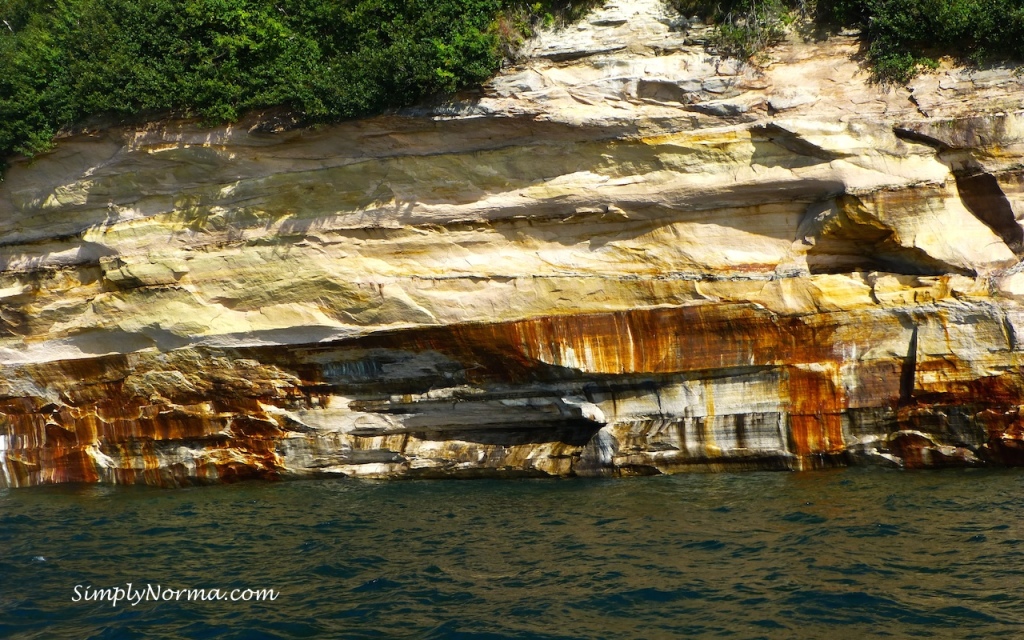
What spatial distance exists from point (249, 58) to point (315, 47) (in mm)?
1050

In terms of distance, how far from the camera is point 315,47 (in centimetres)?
1284

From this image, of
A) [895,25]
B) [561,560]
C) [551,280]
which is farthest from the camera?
[551,280]

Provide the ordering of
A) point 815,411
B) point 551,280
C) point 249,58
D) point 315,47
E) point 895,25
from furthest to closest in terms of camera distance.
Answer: point 249,58, point 315,47, point 551,280, point 895,25, point 815,411

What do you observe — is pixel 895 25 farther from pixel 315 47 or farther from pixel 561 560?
pixel 561 560

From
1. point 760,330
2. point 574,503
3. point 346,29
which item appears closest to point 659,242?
point 760,330

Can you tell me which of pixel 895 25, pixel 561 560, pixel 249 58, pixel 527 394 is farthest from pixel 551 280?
pixel 249 58

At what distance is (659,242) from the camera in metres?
11.7

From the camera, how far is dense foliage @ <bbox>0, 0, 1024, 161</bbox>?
11.5 m

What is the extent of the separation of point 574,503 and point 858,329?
418cm

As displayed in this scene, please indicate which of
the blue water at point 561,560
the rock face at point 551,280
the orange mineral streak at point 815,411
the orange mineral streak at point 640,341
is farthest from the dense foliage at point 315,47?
the blue water at point 561,560

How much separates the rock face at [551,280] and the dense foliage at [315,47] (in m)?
0.38

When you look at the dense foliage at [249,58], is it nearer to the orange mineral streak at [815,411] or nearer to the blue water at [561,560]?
the blue water at [561,560]

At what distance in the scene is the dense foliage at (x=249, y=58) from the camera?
1194 centimetres

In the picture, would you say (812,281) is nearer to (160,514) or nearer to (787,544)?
(787,544)
